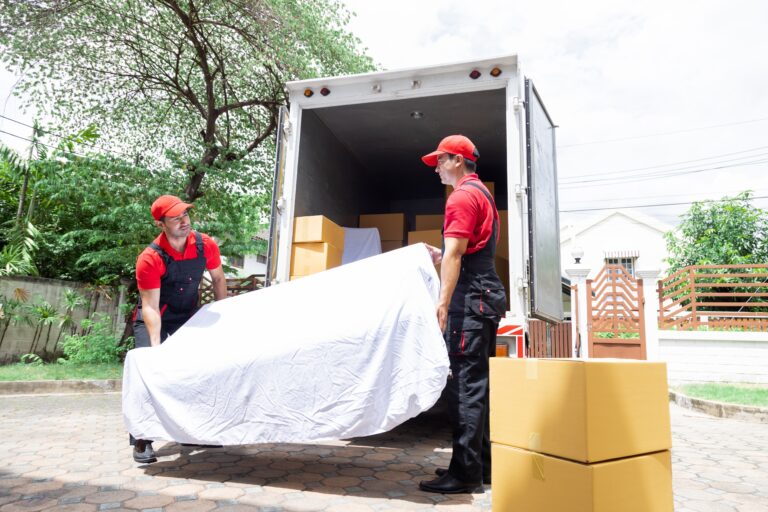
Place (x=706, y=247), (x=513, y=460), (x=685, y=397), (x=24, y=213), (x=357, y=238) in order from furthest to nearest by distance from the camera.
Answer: (x=706, y=247) → (x=24, y=213) → (x=685, y=397) → (x=357, y=238) → (x=513, y=460)

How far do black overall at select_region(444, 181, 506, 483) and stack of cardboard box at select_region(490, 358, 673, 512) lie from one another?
436 mm

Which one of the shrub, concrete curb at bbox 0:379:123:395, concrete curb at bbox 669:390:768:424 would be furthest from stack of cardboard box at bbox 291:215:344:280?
the shrub

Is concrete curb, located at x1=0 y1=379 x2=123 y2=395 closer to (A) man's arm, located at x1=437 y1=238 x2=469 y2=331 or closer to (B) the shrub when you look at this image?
(B) the shrub

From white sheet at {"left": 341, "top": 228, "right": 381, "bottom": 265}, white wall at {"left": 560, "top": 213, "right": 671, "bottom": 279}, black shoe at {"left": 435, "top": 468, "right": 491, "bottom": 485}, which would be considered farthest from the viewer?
white wall at {"left": 560, "top": 213, "right": 671, "bottom": 279}

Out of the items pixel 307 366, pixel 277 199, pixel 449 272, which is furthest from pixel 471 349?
pixel 277 199

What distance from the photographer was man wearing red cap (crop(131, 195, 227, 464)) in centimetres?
332

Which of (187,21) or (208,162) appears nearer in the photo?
(187,21)

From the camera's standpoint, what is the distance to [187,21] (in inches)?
400

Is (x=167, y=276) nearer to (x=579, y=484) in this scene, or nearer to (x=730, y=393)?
(x=579, y=484)

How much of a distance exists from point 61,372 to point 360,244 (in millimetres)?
5637

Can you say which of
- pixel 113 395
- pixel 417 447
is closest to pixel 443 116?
pixel 417 447

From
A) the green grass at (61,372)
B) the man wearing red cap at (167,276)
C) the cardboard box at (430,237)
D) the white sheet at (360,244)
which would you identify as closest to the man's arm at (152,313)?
the man wearing red cap at (167,276)

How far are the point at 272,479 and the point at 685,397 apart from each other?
23.2 ft

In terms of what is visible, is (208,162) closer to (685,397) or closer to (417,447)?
(417,447)
